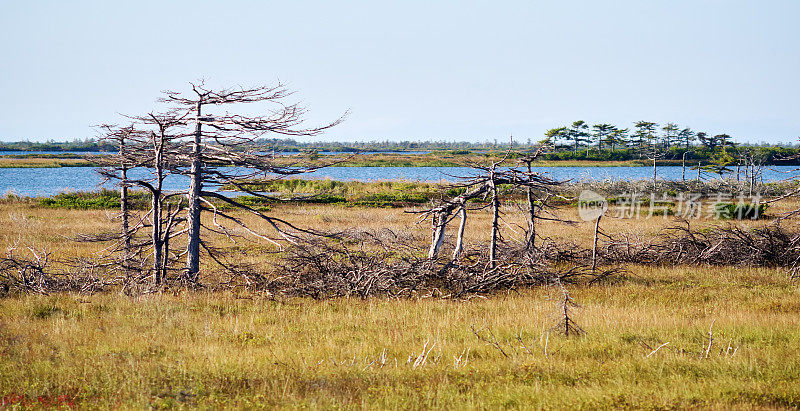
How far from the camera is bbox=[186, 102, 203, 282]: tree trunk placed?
12258 millimetres

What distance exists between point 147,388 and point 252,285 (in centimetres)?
649

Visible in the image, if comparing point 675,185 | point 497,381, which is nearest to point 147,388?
point 497,381

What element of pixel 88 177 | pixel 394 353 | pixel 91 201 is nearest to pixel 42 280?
pixel 394 353

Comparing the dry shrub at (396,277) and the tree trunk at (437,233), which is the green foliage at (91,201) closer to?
the dry shrub at (396,277)

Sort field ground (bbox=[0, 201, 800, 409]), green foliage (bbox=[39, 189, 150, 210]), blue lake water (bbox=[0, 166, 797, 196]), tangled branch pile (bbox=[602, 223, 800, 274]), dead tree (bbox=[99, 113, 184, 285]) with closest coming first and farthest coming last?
field ground (bbox=[0, 201, 800, 409]), dead tree (bbox=[99, 113, 184, 285]), tangled branch pile (bbox=[602, 223, 800, 274]), green foliage (bbox=[39, 189, 150, 210]), blue lake water (bbox=[0, 166, 797, 196])

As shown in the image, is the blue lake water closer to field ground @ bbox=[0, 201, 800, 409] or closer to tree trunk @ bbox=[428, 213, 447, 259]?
tree trunk @ bbox=[428, 213, 447, 259]

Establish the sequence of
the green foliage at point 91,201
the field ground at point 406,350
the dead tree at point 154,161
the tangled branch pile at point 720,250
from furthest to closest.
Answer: the green foliage at point 91,201 → the tangled branch pile at point 720,250 → the dead tree at point 154,161 → the field ground at point 406,350

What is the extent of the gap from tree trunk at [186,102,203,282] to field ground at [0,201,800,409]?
83cm

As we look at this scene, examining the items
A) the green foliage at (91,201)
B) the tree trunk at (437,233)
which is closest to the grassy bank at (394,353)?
the tree trunk at (437,233)

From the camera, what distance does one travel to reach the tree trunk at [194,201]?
1226cm

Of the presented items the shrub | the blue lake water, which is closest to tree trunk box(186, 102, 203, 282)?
the blue lake water

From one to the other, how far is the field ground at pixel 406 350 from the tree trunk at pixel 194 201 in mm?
829

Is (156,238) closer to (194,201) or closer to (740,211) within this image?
(194,201)

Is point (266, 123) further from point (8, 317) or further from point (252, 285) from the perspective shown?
point (8, 317)
